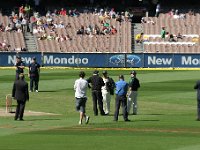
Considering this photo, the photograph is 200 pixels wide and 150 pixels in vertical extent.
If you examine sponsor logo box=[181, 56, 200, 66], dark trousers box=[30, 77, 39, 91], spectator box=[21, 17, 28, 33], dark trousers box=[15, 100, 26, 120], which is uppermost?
spectator box=[21, 17, 28, 33]

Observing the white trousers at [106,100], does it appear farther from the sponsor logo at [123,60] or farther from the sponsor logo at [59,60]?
the sponsor logo at [59,60]

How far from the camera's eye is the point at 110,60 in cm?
6675

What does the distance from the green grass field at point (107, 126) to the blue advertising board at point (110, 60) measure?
18616 mm

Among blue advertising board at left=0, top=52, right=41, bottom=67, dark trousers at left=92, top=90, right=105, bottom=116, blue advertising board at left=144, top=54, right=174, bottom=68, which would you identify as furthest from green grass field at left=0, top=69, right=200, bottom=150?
blue advertising board at left=0, top=52, right=41, bottom=67

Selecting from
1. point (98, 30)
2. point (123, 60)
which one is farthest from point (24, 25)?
point (123, 60)

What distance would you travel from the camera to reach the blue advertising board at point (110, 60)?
2562 inches

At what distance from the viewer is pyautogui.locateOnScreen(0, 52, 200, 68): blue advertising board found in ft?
213

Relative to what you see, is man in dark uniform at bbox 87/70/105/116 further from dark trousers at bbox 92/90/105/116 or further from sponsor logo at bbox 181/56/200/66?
sponsor logo at bbox 181/56/200/66

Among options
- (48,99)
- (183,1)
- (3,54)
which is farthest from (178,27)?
(48,99)

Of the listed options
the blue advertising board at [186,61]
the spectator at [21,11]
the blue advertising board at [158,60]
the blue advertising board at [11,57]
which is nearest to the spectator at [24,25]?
the spectator at [21,11]

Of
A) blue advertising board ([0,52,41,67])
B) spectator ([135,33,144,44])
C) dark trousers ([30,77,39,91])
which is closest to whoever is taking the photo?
dark trousers ([30,77,39,91])

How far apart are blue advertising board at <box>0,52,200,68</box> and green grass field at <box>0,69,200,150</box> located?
18.6 metres

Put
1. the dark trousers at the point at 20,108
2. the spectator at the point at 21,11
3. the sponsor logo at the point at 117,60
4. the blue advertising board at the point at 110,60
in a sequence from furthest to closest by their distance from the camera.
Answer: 1. the spectator at the point at 21,11
2. the sponsor logo at the point at 117,60
3. the blue advertising board at the point at 110,60
4. the dark trousers at the point at 20,108

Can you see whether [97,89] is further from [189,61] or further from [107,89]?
[189,61]
